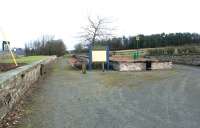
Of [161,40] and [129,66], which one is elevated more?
[161,40]

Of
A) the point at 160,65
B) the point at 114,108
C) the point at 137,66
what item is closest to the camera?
Answer: the point at 114,108

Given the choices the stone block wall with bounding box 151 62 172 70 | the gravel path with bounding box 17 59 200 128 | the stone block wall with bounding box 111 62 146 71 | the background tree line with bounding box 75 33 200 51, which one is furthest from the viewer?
the background tree line with bounding box 75 33 200 51

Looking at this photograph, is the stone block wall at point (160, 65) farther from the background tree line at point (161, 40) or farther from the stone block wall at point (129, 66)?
the background tree line at point (161, 40)

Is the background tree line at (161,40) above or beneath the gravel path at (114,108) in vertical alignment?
above

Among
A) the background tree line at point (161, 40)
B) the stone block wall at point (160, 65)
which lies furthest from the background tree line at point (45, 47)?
the stone block wall at point (160, 65)

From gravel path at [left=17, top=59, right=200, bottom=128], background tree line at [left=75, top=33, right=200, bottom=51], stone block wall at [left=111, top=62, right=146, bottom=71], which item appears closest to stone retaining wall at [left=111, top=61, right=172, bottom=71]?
stone block wall at [left=111, top=62, right=146, bottom=71]

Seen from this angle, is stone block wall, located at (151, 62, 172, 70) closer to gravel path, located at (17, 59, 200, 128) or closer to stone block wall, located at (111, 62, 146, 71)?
stone block wall, located at (111, 62, 146, 71)

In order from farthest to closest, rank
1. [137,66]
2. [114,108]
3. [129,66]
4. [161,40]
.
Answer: [161,40], [137,66], [129,66], [114,108]

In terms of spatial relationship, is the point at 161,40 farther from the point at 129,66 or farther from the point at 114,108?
the point at 114,108

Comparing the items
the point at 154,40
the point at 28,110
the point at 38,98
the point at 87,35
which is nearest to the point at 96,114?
the point at 28,110

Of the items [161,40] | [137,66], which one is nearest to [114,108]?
[137,66]

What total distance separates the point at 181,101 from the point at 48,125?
4314 mm

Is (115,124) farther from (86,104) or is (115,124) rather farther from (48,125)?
(86,104)

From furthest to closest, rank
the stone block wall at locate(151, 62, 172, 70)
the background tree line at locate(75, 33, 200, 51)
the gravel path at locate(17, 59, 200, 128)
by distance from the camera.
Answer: the background tree line at locate(75, 33, 200, 51)
the stone block wall at locate(151, 62, 172, 70)
the gravel path at locate(17, 59, 200, 128)
